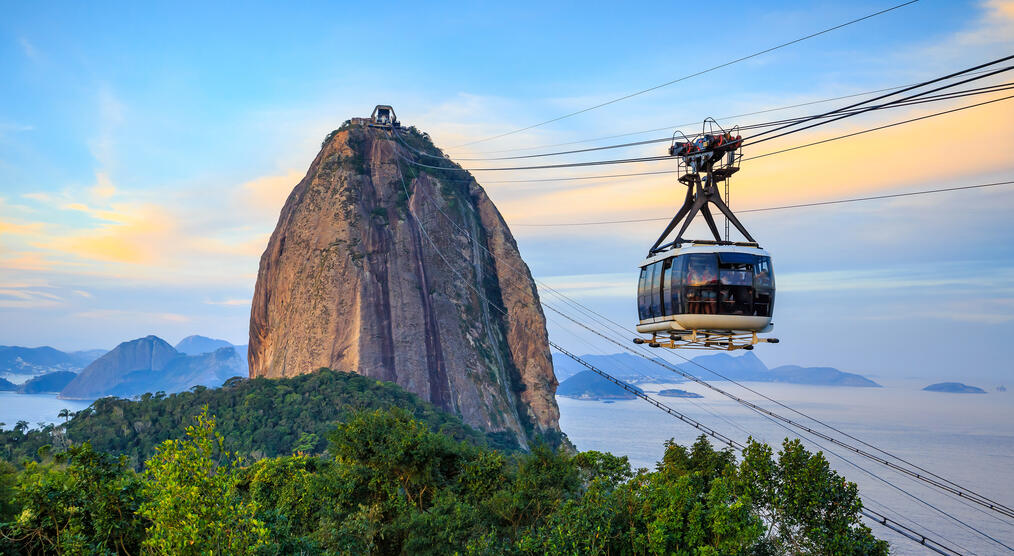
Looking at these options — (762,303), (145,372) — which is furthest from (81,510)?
(145,372)

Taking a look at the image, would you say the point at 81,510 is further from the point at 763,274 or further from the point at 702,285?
the point at 763,274

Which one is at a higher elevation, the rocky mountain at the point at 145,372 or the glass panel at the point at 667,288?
the glass panel at the point at 667,288

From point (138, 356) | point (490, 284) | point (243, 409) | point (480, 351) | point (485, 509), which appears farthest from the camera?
point (138, 356)

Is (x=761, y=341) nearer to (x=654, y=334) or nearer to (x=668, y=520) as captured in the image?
(x=654, y=334)

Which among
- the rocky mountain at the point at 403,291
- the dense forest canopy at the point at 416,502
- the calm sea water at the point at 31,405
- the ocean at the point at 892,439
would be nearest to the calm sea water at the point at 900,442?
the ocean at the point at 892,439

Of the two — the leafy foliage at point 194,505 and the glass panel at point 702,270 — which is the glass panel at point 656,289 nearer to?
the glass panel at point 702,270

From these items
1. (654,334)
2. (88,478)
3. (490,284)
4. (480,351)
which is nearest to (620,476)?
(654,334)
